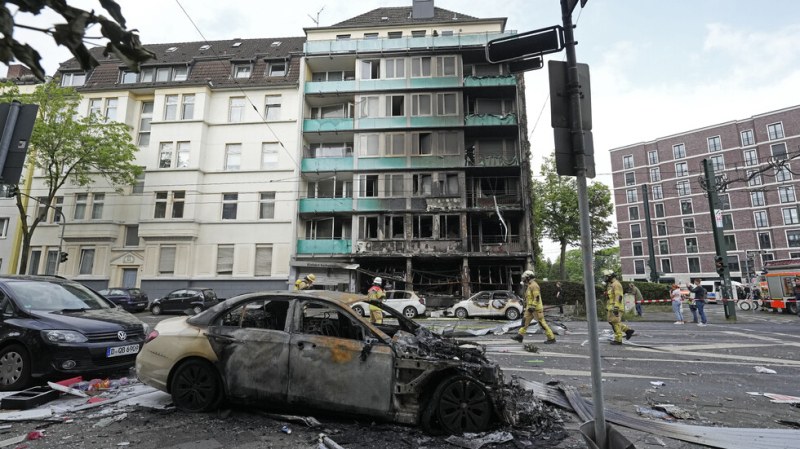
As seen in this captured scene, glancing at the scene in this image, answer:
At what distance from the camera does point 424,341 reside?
4531 mm

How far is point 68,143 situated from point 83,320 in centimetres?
2409

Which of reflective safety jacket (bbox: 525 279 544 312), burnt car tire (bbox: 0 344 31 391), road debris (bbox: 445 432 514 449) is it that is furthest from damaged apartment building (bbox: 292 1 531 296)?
road debris (bbox: 445 432 514 449)

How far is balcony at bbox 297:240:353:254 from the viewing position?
86.2ft

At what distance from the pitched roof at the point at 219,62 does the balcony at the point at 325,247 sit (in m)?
12.1

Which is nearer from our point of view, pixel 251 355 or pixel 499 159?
pixel 251 355

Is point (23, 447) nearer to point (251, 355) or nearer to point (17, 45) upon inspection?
point (251, 355)

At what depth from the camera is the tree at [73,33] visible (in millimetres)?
1520

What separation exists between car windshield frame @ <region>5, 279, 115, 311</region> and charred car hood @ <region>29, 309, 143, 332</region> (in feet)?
0.85

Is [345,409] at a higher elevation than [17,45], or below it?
below

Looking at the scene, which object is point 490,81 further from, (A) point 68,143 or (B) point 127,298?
(A) point 68,143

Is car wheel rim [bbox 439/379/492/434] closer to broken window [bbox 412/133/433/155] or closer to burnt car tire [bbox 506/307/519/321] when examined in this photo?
burnt car tire [bbox 506/307/519/321]

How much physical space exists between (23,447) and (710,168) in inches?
944

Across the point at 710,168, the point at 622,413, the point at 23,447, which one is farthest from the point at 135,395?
the point at 710,168

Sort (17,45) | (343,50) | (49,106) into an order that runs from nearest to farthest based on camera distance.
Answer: (17,45) < (49,106) < (343,50)
